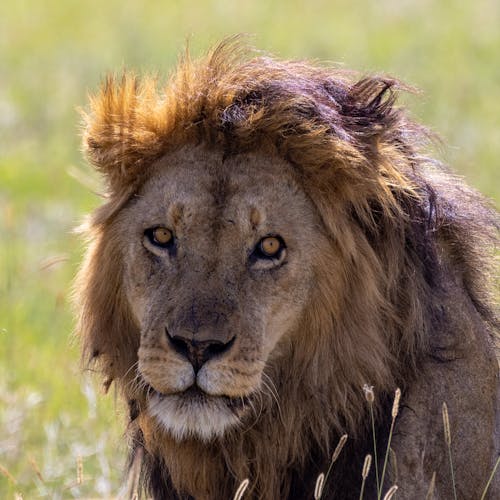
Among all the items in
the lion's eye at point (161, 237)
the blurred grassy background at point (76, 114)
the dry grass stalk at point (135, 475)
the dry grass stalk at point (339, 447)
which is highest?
the lion's eye at point (161, 237)

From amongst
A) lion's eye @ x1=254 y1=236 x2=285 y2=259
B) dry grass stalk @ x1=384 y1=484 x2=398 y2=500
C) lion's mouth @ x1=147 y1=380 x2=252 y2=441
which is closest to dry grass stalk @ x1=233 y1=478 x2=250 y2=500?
lion's mouth @ x1=147 y1=380 x2=252 y2=441

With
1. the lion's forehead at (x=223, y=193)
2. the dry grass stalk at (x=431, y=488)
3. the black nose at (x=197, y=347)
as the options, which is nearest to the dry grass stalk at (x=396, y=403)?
the dry grass stalk at (x=431, y=488)

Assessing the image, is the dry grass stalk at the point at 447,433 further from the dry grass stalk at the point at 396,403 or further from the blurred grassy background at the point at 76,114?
the blurred grassy background at the point at 76,114

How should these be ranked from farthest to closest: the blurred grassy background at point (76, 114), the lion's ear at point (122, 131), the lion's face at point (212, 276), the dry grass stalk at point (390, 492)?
the blurred grassy background at point (76, 114) → the lion's ear at point (122, 131) → the lion's face at point (212, 276) → the dry grass stalk at point (390, 492)

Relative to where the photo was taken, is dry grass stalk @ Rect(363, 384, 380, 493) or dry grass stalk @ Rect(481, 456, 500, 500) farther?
dry grass stalk @ Rect(481, 456, 500, 500)

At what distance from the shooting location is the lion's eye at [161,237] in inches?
173

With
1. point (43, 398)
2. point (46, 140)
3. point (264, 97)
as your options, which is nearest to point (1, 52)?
point (46, 140)

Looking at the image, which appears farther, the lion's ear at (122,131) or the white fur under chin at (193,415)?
the lion's ear at (122,131)

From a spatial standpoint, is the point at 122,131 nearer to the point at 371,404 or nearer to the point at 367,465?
the point at 371,404

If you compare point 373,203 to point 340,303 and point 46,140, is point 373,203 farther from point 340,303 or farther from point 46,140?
point 46,140

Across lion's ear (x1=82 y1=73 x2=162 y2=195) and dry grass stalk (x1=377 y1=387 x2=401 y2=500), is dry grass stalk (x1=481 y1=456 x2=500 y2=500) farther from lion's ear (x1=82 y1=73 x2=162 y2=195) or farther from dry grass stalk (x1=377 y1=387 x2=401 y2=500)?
lion's ear (x1=82 y1=73 x2=162 y2=195)

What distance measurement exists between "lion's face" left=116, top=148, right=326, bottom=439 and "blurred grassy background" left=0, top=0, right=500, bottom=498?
0.78 m

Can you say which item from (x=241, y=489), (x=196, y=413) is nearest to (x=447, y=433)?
(x=241, y=489)

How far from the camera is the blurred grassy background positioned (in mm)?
6664
